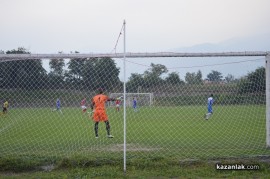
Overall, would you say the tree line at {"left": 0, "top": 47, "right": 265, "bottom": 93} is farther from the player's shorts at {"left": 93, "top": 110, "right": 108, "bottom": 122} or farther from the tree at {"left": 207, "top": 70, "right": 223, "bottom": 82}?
the player's shorts at {"left": 93, "top": 110, "right": 108, "bottom": 122}

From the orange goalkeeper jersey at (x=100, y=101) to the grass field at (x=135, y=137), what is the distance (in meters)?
0.61

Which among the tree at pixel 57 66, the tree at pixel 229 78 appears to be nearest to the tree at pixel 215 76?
the tree at pixel 229 78

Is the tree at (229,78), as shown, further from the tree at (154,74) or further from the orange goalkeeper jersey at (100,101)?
the orange goalkeeper jersey at (100,101)

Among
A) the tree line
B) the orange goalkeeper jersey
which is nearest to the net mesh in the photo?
the tree line

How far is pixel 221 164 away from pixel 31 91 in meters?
4.51

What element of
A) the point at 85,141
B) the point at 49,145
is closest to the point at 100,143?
the point at 85,141

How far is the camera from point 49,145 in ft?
30.9

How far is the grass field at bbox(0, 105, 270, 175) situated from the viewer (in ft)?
25.0

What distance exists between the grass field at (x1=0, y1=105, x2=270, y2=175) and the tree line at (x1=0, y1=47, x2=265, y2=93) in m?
1.09

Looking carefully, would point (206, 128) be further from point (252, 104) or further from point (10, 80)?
point (10, 80)

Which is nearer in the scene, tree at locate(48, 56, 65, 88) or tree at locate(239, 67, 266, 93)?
tree at locate(48, 56, 65, 88)

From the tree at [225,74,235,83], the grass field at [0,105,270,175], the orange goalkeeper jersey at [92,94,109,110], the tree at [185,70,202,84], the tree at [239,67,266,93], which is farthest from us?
the orange goalkeeper jersey at [92,94,109,110]

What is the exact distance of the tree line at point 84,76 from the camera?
7352 millimetres

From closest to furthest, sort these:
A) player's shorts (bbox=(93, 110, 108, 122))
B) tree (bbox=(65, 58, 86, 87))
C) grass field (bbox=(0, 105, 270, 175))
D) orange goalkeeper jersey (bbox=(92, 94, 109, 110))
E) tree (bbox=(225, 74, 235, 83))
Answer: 1. tree (bbox=(65, 58, 86, 87))
2. grass field (bbox=(0, 105, 270, 175))
3. tree (bbox=(225, 74, 235, 83))
4. orange goalkeeper jersey (bbox=(92, 94, 109, 110))
5. player's shorts (bbox=(93, 110, 108, 122))
